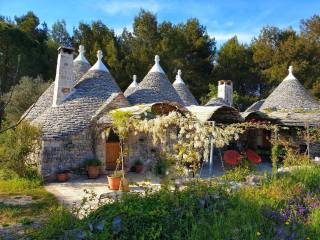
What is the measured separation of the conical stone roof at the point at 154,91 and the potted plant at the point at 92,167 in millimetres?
3587

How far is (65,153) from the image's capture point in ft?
39.3

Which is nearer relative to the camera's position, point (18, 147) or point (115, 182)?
point (115, 182)

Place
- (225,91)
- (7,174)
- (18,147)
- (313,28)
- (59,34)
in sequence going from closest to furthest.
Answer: (18,147), (7,174), (225,91), (313,28), (59,34)

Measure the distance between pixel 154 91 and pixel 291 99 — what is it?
7490 millimetres

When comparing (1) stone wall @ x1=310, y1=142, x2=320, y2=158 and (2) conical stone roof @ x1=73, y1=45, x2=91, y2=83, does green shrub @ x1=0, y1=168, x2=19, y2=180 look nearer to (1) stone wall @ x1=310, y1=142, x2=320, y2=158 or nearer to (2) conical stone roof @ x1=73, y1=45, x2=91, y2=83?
(2) conical stone roof @ x1=73, y1=45, x2=91, y2=83

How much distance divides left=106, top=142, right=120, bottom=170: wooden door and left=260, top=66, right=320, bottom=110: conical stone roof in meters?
8.74

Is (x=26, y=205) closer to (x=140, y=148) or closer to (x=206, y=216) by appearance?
(x=206, y=216)

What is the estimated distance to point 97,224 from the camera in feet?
14.8

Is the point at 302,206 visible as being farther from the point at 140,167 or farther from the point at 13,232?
the point at 140,167

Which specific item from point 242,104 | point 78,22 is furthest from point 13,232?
point 78,22

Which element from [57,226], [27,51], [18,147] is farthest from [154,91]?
[27,51]

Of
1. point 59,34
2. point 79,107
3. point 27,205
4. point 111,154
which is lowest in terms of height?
point 27,205

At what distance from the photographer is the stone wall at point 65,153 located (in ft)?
37.6

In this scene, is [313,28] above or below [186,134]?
above
